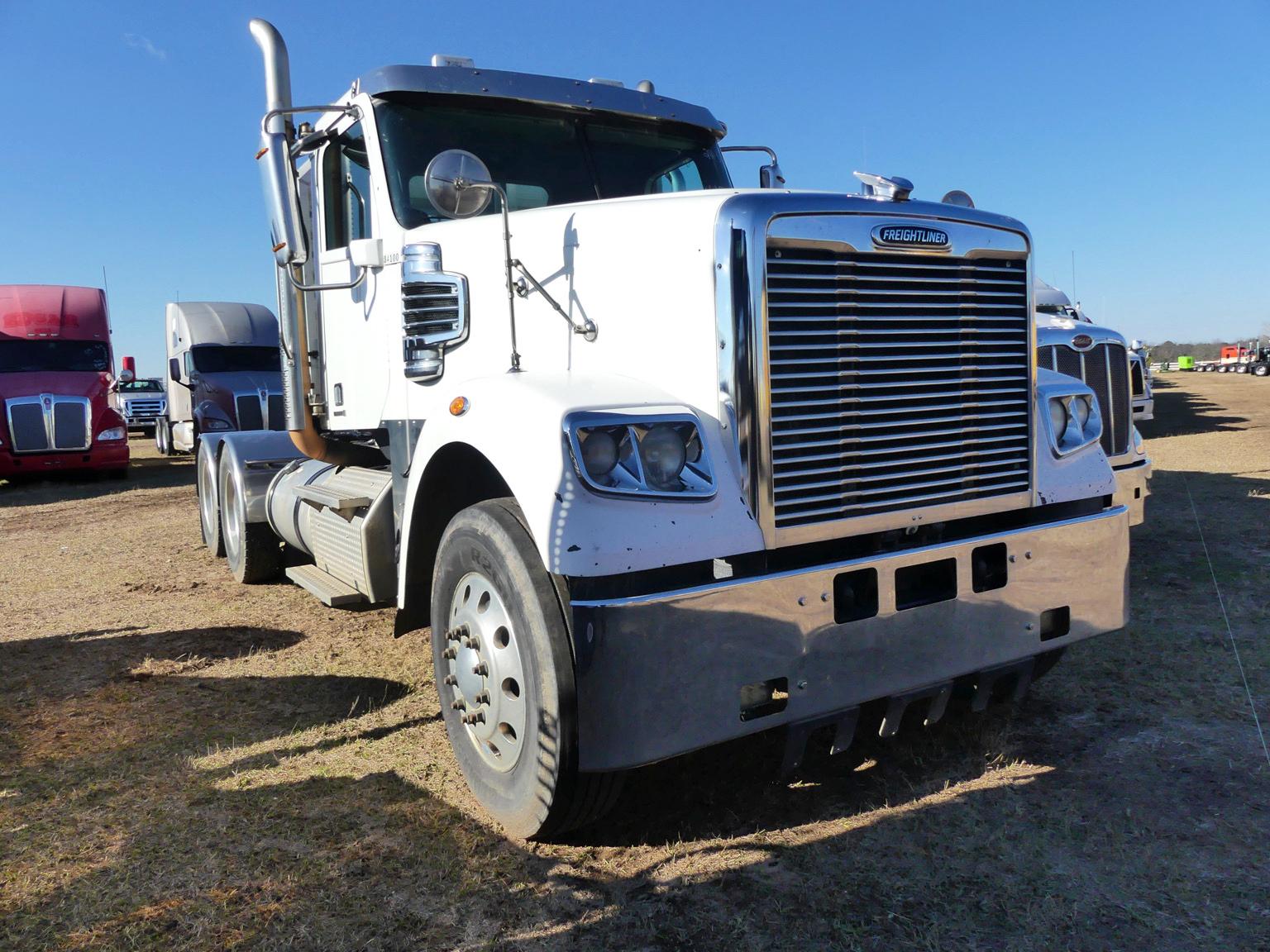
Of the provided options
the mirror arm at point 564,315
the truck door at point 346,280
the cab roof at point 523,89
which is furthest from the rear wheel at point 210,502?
the mirror arm at point 564,315

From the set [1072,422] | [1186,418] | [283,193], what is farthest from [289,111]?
[1186,418]

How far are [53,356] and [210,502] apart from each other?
450 inches

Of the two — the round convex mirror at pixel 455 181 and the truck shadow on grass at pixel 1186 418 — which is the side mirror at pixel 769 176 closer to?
the round convex mirror at pixel 455 181

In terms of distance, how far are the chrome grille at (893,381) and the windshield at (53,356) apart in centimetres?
1808

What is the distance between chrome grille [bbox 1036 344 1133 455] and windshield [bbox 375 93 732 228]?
4266 millimetres

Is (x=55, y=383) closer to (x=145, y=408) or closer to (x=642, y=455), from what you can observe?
(x=145, y=408)

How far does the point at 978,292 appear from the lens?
343 centimetres

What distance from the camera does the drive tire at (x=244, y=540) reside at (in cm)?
722

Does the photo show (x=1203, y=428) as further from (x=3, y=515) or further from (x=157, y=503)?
(x=3, y=515)

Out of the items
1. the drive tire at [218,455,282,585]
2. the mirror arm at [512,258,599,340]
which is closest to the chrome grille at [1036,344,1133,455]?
the mirror arm at [512,258,599,340]

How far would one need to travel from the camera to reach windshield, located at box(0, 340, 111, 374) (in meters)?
16.9

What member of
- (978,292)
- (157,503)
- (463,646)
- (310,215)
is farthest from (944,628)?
(157,503)

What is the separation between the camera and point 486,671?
3.16 m

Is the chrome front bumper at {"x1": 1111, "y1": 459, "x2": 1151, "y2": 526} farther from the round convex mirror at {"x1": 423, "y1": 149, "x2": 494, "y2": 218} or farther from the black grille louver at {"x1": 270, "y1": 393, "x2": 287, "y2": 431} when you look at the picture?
the black grille louver at {"x1": 270, "y1": 393, "x2": 287, "y2": 431}
